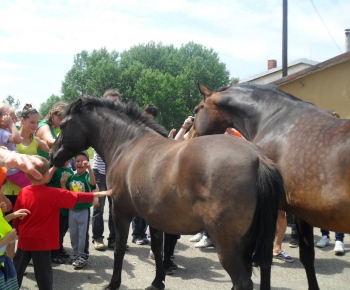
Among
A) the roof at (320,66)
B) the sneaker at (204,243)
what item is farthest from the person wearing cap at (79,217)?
the roof at (320,66)

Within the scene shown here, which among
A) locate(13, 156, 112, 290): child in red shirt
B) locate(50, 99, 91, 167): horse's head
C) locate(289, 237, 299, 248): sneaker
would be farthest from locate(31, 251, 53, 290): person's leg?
locate(289, 237, 299, 248): sneaker

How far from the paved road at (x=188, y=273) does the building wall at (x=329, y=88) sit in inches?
296

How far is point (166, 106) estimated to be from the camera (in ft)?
160

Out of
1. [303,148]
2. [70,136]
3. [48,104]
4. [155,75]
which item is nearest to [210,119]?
[303,148]

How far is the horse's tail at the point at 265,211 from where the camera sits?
2977mm

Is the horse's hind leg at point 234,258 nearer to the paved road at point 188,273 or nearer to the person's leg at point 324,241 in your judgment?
the paved road at point 188,273

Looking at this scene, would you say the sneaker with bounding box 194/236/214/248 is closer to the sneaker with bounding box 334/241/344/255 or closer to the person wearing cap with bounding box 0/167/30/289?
the sneaker with bounding box 334/241/344/255

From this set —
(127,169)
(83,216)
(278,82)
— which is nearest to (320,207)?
(127,169)

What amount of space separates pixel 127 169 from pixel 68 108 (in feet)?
4.19

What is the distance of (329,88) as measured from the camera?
1267cm

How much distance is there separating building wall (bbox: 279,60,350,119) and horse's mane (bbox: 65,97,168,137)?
9.26 meters

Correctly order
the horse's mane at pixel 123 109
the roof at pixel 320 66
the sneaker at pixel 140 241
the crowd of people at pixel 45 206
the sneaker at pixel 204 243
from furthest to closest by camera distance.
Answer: the roof at pixel 320 66, the sneaker at pixel 140 241, the sneaker at pixel 204 243, the horse's mane at pixel 123 109, the crowd of people at pixel 45 206

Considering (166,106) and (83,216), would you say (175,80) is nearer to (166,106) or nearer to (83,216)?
(166,106)

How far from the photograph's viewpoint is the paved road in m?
4.60
